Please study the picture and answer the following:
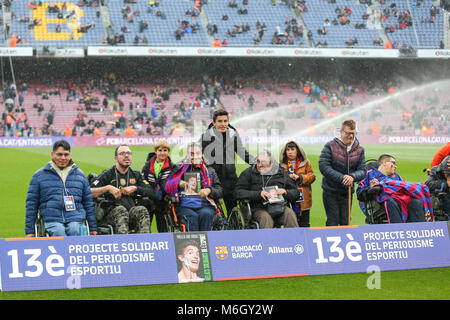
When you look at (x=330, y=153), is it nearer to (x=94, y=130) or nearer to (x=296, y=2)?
(x=94, y=130)

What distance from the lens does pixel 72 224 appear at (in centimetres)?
753

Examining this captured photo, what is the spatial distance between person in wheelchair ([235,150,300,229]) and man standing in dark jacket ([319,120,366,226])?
66cm

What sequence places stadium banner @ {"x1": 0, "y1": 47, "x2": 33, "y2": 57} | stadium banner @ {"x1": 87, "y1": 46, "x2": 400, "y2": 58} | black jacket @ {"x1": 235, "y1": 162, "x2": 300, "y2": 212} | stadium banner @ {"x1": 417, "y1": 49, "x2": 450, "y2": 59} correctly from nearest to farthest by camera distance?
black jacket @ {"x1": 235, "y1": 162, "x2": 300, "y2": 212} < stadium banner @ {"x1": 0, "y1": 47, "x2": 33, "y2": 57} < stadium banner @ {"x1": 87, "y1": 46, "x2": 400, "y2": 58} < stadium banner @ {"x1": 417, "y1": 49, "x2": 450, "y2": 59}

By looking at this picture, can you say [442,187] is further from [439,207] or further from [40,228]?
[40,228]

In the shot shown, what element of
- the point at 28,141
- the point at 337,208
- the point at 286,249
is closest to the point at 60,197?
the point at 286,249

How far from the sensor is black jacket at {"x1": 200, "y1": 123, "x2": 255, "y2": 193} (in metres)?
8.84

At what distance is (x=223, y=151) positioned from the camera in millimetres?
8875

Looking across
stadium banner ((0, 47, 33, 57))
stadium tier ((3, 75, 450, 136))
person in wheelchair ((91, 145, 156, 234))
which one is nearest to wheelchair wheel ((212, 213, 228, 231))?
person in wheelchair ((91, 145, 156, 234))

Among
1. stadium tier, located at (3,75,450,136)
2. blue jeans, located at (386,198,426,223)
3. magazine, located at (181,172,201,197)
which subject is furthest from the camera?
stadium tier, located at (3,75,450,136)

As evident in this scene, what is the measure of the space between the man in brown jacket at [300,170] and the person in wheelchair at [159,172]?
1.69 meters

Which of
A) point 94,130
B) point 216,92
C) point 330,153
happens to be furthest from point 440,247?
point 216,92

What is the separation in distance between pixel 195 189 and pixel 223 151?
0.80 meters

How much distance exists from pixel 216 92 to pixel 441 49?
682 inches

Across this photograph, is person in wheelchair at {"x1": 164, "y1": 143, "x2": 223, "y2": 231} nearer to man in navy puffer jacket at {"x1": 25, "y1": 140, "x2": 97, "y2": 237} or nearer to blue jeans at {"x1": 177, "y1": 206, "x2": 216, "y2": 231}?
blue jeans at {"x1": 177, "y1": 206, "x2": 216, "y2": 231}
